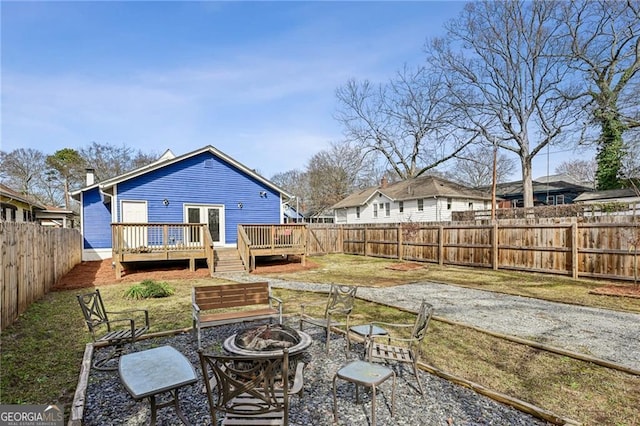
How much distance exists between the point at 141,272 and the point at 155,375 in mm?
11285

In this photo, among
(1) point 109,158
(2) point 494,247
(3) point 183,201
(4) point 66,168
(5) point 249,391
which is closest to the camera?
(5) point 249,391

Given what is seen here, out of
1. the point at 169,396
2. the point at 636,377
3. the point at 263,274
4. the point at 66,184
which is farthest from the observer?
the point at 66,184

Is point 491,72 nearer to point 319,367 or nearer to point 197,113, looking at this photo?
point 197,113

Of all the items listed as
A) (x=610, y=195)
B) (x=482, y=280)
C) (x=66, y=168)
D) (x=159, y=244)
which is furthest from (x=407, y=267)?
(x=66, y=168)

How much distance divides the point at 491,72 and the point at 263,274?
24.7 m

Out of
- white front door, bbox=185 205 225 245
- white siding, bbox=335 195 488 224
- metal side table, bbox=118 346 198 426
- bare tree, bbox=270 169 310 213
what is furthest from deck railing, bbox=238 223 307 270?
bare tree, bbox=270 169 310 213

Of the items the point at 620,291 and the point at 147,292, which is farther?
the point at 620,291

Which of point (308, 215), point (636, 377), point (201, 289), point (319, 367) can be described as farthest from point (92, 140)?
point (636, 377)

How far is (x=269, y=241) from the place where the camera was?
14.3 metres

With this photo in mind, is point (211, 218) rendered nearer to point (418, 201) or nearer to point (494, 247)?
point (494, 247)

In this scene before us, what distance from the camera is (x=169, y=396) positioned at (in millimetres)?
3668

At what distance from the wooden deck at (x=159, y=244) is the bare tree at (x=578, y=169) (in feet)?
171

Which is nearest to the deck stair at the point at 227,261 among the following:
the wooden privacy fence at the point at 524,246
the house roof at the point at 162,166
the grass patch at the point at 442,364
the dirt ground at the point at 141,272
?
the dirt ground at the point at 141,272

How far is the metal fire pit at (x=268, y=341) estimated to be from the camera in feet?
12.1
